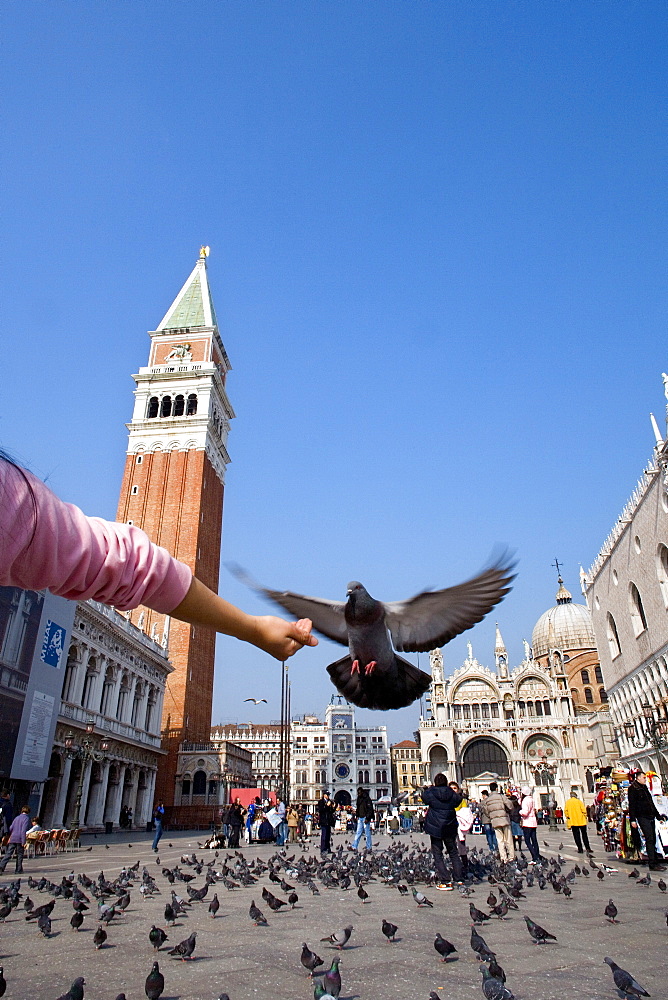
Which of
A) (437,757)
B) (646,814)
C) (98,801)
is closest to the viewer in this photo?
(646,814)

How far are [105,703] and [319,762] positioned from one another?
5996 centimetres

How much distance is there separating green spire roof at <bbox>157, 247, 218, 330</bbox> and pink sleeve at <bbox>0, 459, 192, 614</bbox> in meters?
51.3

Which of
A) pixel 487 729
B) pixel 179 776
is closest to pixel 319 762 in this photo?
pixel 487 729

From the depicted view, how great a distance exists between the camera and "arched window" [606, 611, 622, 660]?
116 ft

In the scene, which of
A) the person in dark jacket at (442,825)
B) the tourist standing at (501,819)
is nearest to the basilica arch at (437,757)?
the tourist standing at (501,819)

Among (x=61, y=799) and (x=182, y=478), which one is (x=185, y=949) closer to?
(x=61, y=799)

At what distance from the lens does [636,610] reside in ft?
103

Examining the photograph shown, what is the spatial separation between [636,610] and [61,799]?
26481 millimetres

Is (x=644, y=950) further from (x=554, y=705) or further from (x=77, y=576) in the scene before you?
(x=554, y=705)

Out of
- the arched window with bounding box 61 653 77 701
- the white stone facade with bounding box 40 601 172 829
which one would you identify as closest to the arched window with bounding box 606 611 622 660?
the white stone facade with bounding box 40 601 172 829

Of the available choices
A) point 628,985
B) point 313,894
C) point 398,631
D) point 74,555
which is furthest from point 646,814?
point 74,555

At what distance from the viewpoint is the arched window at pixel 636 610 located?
31031mm

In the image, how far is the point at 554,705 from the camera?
168 feet

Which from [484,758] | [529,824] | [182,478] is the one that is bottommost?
[529,824]
